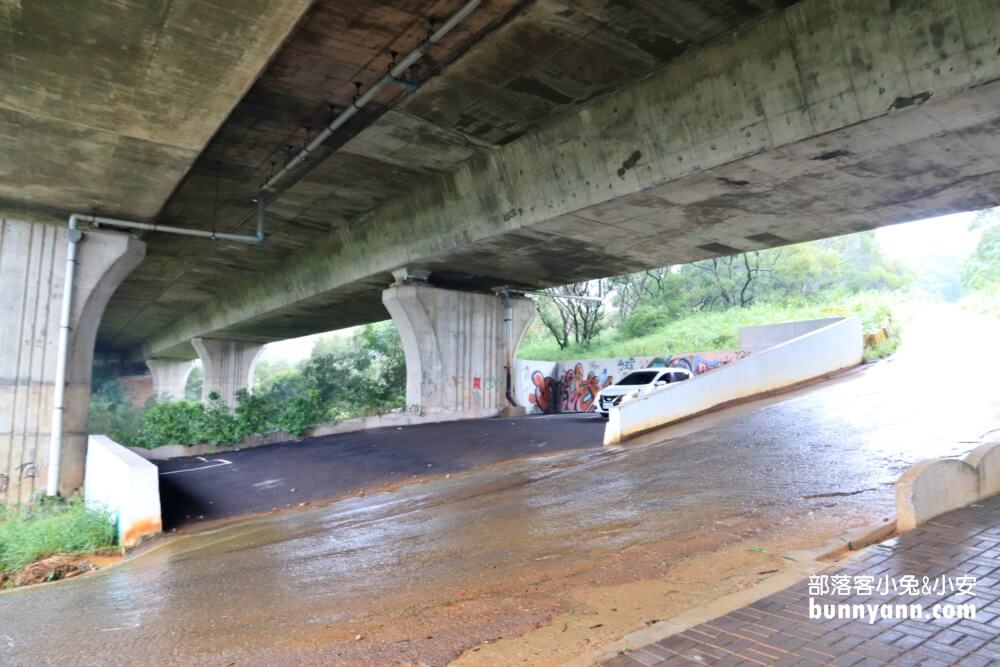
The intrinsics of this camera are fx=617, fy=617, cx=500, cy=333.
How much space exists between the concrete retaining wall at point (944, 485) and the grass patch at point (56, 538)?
1052cm

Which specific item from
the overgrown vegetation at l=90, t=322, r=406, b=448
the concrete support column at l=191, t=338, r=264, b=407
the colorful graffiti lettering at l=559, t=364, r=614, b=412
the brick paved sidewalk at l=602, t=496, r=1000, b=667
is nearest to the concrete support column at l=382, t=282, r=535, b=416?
the overgrown vegetation at l=90, t=322, r=406, b=448

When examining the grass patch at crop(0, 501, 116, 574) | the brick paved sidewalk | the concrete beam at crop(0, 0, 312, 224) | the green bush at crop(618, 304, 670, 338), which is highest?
the green bush at crop(618, 304, 670, 338)

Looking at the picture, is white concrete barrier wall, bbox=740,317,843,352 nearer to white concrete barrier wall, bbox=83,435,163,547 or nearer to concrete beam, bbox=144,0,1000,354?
concrete beam, bbox=144,0,1000,354

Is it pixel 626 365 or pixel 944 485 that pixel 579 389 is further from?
pixel 944 485

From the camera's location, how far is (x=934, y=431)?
448 inches

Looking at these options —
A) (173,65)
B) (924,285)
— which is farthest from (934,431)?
(924,285)

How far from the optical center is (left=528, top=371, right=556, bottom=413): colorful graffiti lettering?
3253cm

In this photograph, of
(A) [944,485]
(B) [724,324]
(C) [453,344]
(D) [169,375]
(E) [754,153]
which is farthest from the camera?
(D) [169,375]

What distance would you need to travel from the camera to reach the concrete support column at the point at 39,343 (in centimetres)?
1321

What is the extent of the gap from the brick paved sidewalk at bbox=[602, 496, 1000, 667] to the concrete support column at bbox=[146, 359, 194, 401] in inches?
2431

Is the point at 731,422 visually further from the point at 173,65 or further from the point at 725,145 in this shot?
the point at 173,65

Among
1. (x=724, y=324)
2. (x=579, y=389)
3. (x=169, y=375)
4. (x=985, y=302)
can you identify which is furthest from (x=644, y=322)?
(x=169, y=375)

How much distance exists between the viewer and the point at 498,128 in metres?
13.1

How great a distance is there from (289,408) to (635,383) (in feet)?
39.6
